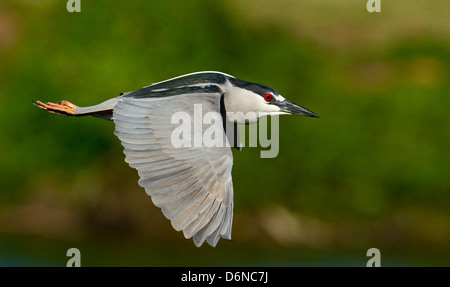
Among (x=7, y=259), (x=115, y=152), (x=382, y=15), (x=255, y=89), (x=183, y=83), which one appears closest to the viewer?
(x=183, y=83)

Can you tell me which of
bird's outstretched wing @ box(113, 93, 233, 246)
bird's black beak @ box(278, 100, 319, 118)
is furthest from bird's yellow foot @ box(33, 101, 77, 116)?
bird's black beak @ box(278, 100, 319, 118)

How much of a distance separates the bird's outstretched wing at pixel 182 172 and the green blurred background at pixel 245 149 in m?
3.03

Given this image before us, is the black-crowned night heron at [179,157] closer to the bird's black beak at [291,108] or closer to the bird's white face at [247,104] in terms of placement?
the bird's white face at [247,104]

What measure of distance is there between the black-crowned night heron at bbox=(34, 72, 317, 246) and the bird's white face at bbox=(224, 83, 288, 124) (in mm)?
160

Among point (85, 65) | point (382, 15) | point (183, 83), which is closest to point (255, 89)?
point (183, 83)

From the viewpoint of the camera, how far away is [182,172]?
3.78 meters

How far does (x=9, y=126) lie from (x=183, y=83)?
12.0 ft

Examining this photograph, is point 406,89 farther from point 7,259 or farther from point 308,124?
point 7,259

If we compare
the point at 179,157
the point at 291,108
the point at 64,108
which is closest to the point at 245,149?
the point at 291,108

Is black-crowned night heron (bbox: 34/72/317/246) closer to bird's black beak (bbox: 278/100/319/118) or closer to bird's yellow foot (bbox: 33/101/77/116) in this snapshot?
bird's yellow foot (bbox: 33/101/77/116)

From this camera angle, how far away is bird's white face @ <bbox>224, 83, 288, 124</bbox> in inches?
187

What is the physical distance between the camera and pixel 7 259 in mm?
6789

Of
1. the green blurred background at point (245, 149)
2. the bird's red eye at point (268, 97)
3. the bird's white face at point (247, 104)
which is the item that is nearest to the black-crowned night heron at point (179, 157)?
the bird's white face at point (247, 104)

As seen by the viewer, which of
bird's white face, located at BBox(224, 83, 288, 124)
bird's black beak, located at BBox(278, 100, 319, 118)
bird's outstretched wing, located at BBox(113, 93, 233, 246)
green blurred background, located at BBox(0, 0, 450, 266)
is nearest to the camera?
bird's outstretched wing, located at BBox(113, 93, 233, 246)
